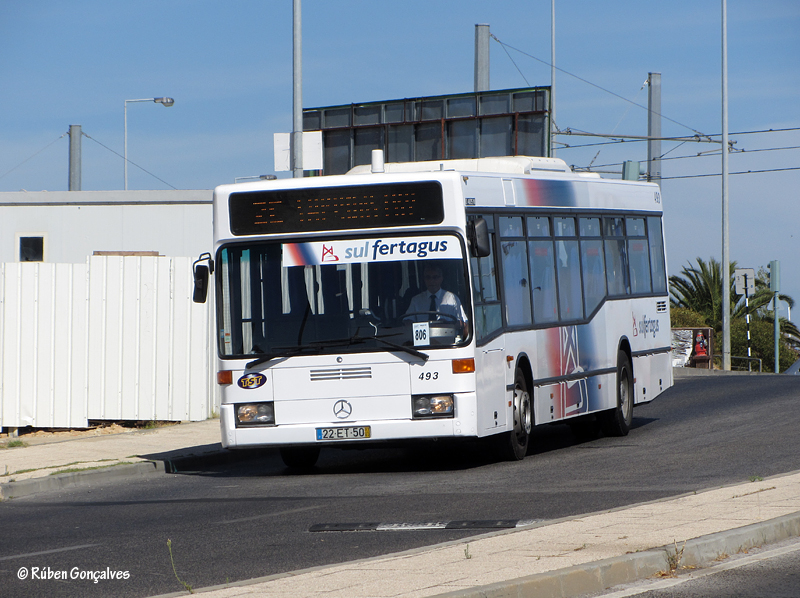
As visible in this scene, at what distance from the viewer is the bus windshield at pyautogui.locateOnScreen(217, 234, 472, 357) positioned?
12.7 meters

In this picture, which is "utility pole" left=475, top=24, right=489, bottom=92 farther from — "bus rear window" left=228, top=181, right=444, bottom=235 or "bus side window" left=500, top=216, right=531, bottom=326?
"bus rear window" left=228, top=181, right=444, bottom=235

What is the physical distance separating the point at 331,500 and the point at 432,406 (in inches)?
70.2

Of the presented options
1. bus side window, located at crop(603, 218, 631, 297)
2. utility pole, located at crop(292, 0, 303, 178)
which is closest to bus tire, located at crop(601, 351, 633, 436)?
bus side window, located at crop(603, 218, 631, 297)

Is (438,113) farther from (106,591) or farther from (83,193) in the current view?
(106,591)

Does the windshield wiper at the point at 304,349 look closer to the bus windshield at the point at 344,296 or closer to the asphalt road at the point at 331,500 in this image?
the bus windshield at the point at 344,296

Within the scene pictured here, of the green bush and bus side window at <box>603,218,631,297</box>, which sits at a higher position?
bus side window at <box>603,218,631,297</box>

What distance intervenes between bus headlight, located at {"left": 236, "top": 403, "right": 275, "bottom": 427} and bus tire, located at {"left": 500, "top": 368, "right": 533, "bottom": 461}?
2.63 metres

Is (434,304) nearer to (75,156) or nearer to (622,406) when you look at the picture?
(622,406)

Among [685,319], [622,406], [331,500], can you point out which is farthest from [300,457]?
[685,319]

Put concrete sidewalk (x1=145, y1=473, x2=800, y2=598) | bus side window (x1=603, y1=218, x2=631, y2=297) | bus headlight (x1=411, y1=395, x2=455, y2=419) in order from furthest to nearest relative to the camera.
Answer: bus side window (x1=603, y1=218, x2=631, y2=297) → bus headlight (x1=411, y1=395, x2=455, y2=419) → concrete sidewalk (x1=145, y1=473, x2=800, y2=598)

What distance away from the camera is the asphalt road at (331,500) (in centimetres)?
813

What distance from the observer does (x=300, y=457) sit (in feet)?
47.7

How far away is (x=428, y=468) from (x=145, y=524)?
175 inches

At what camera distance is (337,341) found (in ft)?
41.9
